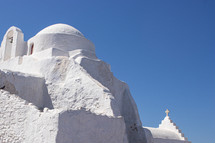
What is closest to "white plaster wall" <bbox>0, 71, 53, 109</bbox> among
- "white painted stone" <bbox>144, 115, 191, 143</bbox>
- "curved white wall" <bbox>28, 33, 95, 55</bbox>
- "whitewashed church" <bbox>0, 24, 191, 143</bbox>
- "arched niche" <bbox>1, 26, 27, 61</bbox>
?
"whitewashed church" <bbox>0, 24, 191, 143</bbox>

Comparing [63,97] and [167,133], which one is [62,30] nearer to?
[63,97]

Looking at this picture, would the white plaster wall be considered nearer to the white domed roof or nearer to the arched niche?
the white domed roof

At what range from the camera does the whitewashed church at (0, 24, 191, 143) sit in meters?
6.76

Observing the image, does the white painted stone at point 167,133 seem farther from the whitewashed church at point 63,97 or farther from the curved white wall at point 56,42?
the curved white wall at point 56,42

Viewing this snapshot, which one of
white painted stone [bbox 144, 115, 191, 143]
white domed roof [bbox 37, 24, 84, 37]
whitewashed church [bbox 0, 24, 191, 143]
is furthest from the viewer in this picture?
white painted stone [bbox 144, 115, 191, 143]

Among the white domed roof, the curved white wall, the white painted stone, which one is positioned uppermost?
the white domed roof

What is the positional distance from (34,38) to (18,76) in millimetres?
4463

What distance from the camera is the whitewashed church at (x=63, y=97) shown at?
266 inches

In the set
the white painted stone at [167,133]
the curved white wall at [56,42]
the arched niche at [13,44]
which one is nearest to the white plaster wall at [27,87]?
the curved white wall at [56,42]

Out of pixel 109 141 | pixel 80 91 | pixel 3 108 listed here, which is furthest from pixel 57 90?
pixel 109 141

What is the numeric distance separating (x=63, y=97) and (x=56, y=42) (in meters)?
4.31

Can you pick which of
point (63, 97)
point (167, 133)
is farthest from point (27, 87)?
point (167, 133)

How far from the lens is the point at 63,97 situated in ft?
33.1

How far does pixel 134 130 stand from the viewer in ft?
38.9
